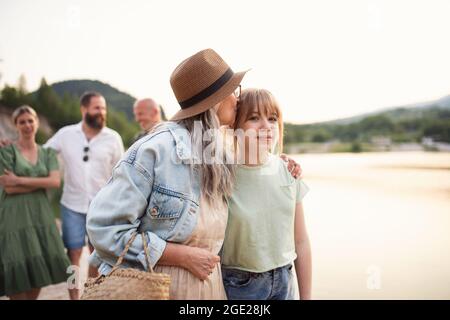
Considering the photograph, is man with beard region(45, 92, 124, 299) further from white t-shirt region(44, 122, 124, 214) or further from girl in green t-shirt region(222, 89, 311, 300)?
girl in green t-shirt region(222, 89, 311, 300)

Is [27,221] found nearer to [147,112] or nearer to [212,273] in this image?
[147,112]

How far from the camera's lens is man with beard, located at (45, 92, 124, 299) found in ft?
12.9

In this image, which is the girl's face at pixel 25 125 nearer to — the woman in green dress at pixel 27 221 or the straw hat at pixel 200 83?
the woman in green dress at pixel 27 221

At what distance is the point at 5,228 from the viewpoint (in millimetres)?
3566

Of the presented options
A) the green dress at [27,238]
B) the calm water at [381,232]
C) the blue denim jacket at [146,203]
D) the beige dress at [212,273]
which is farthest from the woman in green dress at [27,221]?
the beige dress at [212,273]

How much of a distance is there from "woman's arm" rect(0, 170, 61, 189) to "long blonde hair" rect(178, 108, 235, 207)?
2.50 m

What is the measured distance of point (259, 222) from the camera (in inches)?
63.8

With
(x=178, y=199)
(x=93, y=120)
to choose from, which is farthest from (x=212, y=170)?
(x=93, y=120)

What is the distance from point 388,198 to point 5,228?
22.8 ft

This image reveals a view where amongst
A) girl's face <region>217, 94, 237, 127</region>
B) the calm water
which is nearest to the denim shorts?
the calm water

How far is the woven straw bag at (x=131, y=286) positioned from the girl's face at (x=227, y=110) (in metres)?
0.59

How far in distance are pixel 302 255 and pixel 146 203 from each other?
0.74 metres
